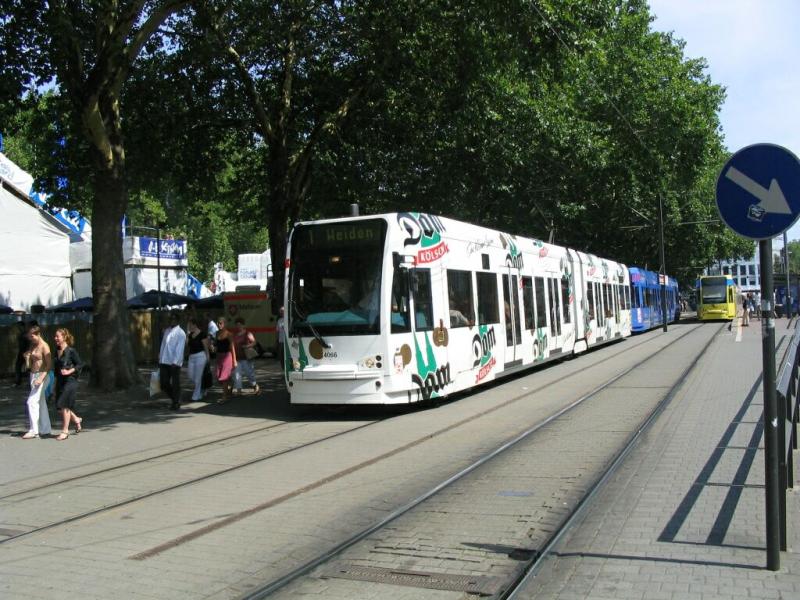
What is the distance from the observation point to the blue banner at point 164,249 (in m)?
39.5

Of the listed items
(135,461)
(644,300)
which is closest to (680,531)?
(135,461)

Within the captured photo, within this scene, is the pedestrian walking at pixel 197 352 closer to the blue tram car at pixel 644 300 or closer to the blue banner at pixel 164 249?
the blue tram car at pixel 644 300

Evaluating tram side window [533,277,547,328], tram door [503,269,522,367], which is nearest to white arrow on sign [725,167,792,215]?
tram door [503,269,522,367]

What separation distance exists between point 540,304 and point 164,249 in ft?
88.6

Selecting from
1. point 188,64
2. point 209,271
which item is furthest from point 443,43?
point 209,271

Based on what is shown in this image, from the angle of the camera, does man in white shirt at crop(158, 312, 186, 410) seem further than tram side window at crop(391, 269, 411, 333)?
Yes

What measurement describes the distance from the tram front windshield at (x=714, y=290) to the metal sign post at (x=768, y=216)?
46.1m

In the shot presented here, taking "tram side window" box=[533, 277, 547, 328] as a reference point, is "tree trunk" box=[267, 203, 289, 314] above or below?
above

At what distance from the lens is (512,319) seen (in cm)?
1662

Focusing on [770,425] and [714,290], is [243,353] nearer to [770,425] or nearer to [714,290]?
[770,425]

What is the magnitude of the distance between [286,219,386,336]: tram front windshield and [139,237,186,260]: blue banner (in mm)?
27630

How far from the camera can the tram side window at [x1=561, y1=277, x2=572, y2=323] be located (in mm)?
21266

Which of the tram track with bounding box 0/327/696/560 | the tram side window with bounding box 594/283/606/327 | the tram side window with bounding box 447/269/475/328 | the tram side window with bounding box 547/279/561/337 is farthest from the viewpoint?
the tram side window with bounding box 594/283/606/327

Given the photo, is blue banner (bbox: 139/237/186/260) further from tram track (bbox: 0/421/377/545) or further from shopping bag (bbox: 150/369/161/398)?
tram track (bbox: 0/421/377/545)
